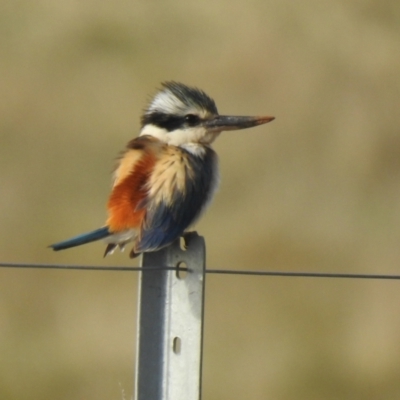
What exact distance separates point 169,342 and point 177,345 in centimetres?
2

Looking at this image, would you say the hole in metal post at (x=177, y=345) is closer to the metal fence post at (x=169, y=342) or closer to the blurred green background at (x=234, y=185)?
the metal fence post at (x=169, y=342)

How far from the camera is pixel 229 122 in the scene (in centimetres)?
482

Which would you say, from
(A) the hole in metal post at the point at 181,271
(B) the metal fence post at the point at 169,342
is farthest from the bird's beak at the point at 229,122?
(B) the metal fence post at the point at 169,342

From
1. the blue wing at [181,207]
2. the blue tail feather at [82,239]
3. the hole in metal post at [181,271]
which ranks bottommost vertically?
the hole in metal post at [181,271]

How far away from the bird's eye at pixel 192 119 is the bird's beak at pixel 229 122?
0.11 feet

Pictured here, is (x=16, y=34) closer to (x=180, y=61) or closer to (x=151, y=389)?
(x=180, y=61)

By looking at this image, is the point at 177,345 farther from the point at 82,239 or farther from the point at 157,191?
the point at 157,191

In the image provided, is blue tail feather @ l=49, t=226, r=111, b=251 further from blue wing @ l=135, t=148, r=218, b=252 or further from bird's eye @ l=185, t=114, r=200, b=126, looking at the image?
bird's eye @ l=185, t=114, r=200, b=126

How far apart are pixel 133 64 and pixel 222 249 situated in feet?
6.92

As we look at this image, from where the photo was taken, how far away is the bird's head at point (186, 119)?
474cm

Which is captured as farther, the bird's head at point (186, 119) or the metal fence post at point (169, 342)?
the bird's head at point (186, 119)

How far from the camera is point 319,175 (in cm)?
993

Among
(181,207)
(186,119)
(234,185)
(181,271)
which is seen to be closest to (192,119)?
(186,119)

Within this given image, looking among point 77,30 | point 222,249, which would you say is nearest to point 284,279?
point 222,249
